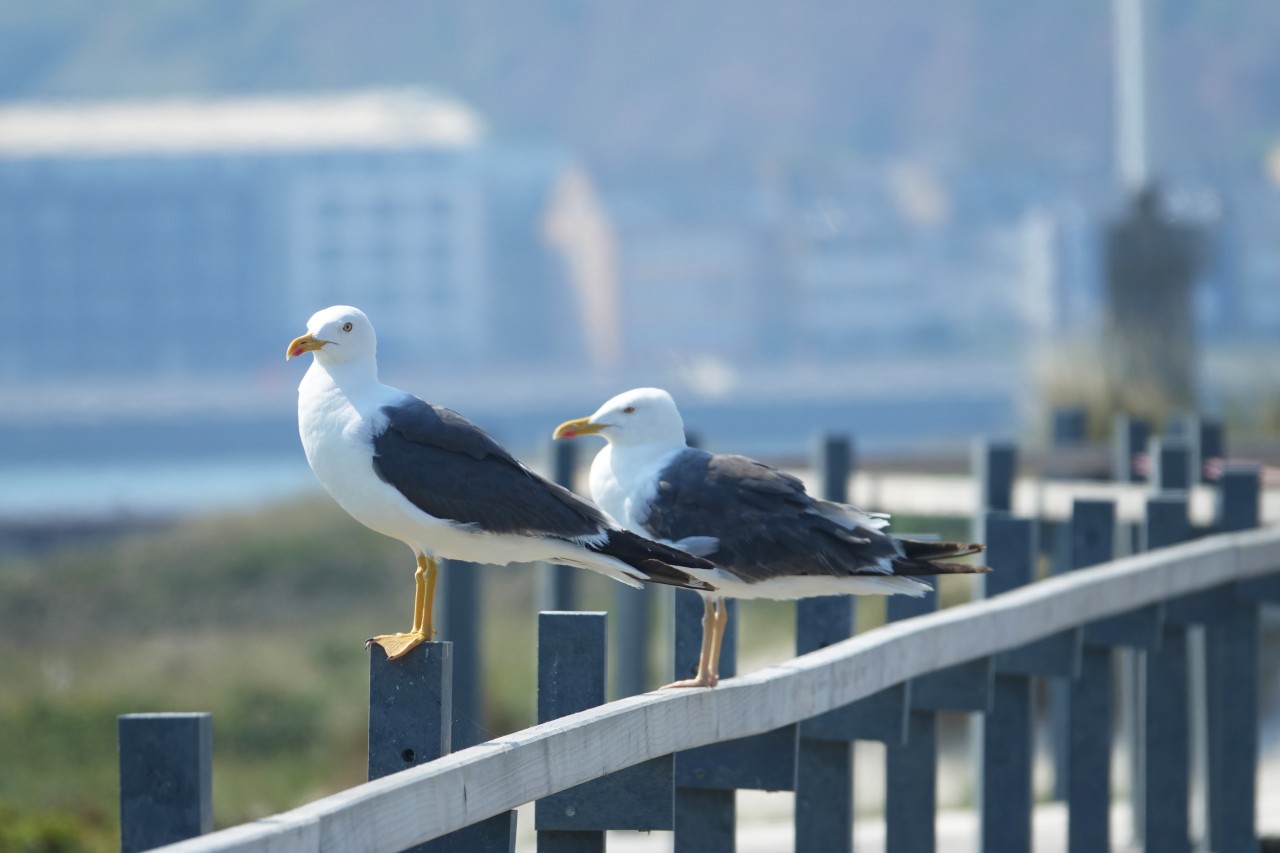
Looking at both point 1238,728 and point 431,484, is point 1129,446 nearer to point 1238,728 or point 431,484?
point 1238,728

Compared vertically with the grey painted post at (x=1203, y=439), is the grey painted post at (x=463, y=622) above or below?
below

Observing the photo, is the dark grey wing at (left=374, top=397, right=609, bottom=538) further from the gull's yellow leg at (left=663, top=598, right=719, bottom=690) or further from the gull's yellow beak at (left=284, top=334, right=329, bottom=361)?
the gull's yellow leg at (left=663, top=598, right=719, bottom=690)

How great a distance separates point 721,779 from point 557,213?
96254mm

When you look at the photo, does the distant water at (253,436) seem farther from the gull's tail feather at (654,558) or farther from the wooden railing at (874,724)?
the gull's tail feather at (654,558)

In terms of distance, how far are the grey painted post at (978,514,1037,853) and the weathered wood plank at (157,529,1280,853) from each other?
199 mm

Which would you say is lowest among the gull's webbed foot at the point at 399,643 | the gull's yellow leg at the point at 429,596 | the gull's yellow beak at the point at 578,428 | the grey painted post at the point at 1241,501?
the gull's webbed foot at the point at 399,643

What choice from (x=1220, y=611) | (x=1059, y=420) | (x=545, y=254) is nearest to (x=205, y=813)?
(x=1220, y=611)

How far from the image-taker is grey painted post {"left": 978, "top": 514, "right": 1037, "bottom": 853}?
4195 mm

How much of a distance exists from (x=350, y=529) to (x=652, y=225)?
77137 mm

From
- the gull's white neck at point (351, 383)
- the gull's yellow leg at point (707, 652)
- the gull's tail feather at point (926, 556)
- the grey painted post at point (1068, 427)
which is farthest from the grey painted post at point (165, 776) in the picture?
the grey painted post at point (1068, 427)

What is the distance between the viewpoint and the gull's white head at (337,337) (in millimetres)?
3229

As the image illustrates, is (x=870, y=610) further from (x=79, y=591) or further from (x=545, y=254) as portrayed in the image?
(x=545, y=254)

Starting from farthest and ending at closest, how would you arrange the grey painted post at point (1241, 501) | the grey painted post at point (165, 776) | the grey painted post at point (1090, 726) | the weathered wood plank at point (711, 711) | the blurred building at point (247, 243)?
the blurred building at point (247, 243) < the grey painted post at point (1241, 501) < the grey painted post at point (1090, 726) < the weathered wood plank at point (711, 711) < the grey painted post at point (165, 776)

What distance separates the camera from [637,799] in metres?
3.07
